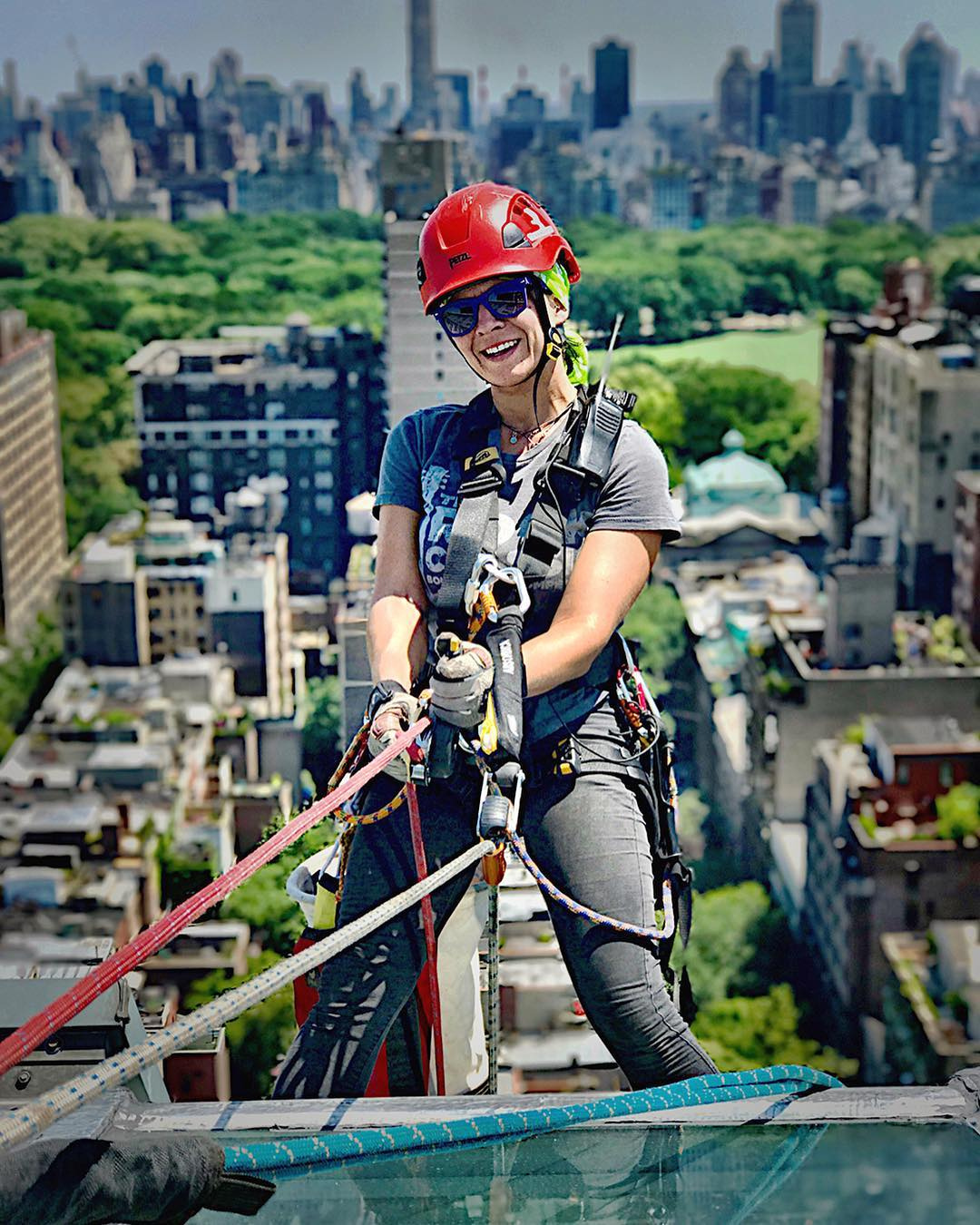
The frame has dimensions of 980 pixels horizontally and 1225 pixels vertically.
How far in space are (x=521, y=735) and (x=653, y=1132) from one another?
54 cm

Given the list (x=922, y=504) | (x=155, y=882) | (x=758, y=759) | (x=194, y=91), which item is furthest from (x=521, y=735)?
(x=194, y=91)

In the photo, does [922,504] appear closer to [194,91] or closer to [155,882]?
[155,882]

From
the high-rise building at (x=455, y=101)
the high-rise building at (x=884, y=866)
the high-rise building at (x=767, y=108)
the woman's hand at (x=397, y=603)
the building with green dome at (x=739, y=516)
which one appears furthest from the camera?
the high-rise building at (x=767, y=108)

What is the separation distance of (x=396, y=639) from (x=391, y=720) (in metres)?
0.21

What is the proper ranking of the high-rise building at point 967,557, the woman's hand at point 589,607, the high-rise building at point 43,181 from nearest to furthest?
the woman's hand at point 589,607 → the high-rise building at point 967,557 → the high-rise building at point 43,181

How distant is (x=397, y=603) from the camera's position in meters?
2.63

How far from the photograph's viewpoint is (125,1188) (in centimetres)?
184

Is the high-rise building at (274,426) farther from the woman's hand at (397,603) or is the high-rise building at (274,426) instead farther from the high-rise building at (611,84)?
the high-rise building at (611,84)

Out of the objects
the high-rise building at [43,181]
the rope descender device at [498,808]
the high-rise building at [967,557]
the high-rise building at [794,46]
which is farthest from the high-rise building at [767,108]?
the rope descender device at [498,808]

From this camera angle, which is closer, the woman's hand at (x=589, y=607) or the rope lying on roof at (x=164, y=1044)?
the rope lying on roof at (x=164, y=1044)

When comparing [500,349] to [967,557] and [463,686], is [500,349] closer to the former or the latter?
[463,686]

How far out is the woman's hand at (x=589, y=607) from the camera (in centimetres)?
245

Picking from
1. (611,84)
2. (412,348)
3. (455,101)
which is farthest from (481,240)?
A: (455,101)

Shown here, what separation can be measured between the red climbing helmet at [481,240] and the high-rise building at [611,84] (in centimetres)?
6624
